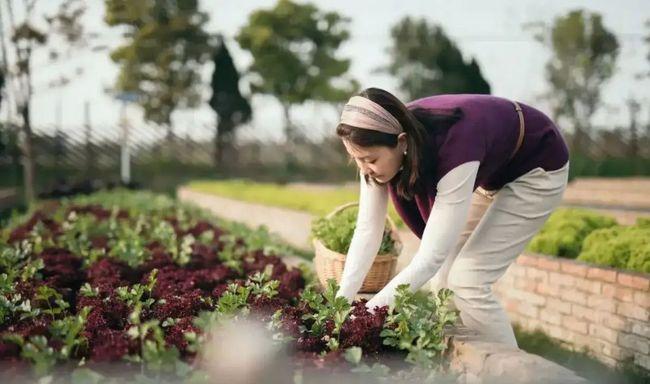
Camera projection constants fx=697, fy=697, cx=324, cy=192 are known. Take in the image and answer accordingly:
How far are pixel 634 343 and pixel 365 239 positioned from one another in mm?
1621

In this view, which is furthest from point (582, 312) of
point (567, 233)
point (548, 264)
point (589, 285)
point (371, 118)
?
point (371, 118)

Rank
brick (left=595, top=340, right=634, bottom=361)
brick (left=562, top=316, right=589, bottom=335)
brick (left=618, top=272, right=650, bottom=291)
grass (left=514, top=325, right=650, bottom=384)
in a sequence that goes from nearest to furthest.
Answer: grass (left=514, top=325, right=650, bottom=384) → brick (left=618, top=272, right=650, bottom=291) → brick (left=595, top=340, right=634, bottom=361) → brick (left=562, top=316, right=589, bottom=335)

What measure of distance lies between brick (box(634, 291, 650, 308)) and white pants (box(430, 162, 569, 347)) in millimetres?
921

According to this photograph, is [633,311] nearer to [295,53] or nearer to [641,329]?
[641,329]

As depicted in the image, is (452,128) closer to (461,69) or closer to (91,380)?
(91,380)

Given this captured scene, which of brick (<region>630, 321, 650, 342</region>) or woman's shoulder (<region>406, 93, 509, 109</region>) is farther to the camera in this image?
brick (<region>630, 321, 650, 342</region>)

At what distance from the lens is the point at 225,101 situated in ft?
74.6

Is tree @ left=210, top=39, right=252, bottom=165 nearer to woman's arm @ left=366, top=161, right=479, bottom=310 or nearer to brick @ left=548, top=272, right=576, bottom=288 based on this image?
brick @ left=548, top=272, right=576, bottom=288

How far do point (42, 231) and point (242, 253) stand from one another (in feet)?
6.51

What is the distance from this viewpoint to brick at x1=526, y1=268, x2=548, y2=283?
13.5 feet

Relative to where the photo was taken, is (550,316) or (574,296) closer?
(574,296)

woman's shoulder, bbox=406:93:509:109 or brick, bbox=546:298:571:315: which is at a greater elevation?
woman's shoulder, bbox=406:93:509:109

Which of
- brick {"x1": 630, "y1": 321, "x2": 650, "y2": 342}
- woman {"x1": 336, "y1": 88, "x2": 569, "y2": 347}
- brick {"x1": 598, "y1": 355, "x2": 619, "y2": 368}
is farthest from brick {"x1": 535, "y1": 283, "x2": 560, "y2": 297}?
woman {"x1": 336, "y1": 88, "x2": 569, "y2": 347}

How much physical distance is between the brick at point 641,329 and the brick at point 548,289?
0.61m
